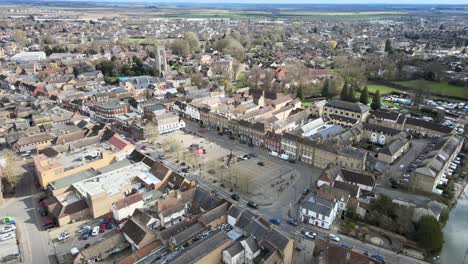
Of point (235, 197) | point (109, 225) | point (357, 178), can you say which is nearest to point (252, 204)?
point (235, 197)

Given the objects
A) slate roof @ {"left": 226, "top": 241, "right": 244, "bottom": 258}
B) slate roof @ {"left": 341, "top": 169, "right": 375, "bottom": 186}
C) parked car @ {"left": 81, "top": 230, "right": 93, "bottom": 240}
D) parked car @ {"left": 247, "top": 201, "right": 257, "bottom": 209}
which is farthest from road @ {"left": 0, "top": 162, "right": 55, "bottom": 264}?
slate roof @ {"left": 341, "top": 169, "right": 375, "bottom": 186}

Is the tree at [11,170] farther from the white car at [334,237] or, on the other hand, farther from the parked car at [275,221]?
the white car at [334,237]

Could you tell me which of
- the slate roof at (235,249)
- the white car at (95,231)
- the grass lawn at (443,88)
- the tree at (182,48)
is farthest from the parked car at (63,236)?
the tree at (182,48)

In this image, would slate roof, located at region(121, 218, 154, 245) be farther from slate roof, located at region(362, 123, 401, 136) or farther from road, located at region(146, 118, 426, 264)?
slate roof, located at region(362, 123, 401, 136)

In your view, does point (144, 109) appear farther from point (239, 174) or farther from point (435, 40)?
point (435, 40)

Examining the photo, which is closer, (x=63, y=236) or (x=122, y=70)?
(x=63, y=236)

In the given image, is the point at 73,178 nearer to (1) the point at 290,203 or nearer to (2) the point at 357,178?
(1) the point at 290,203
